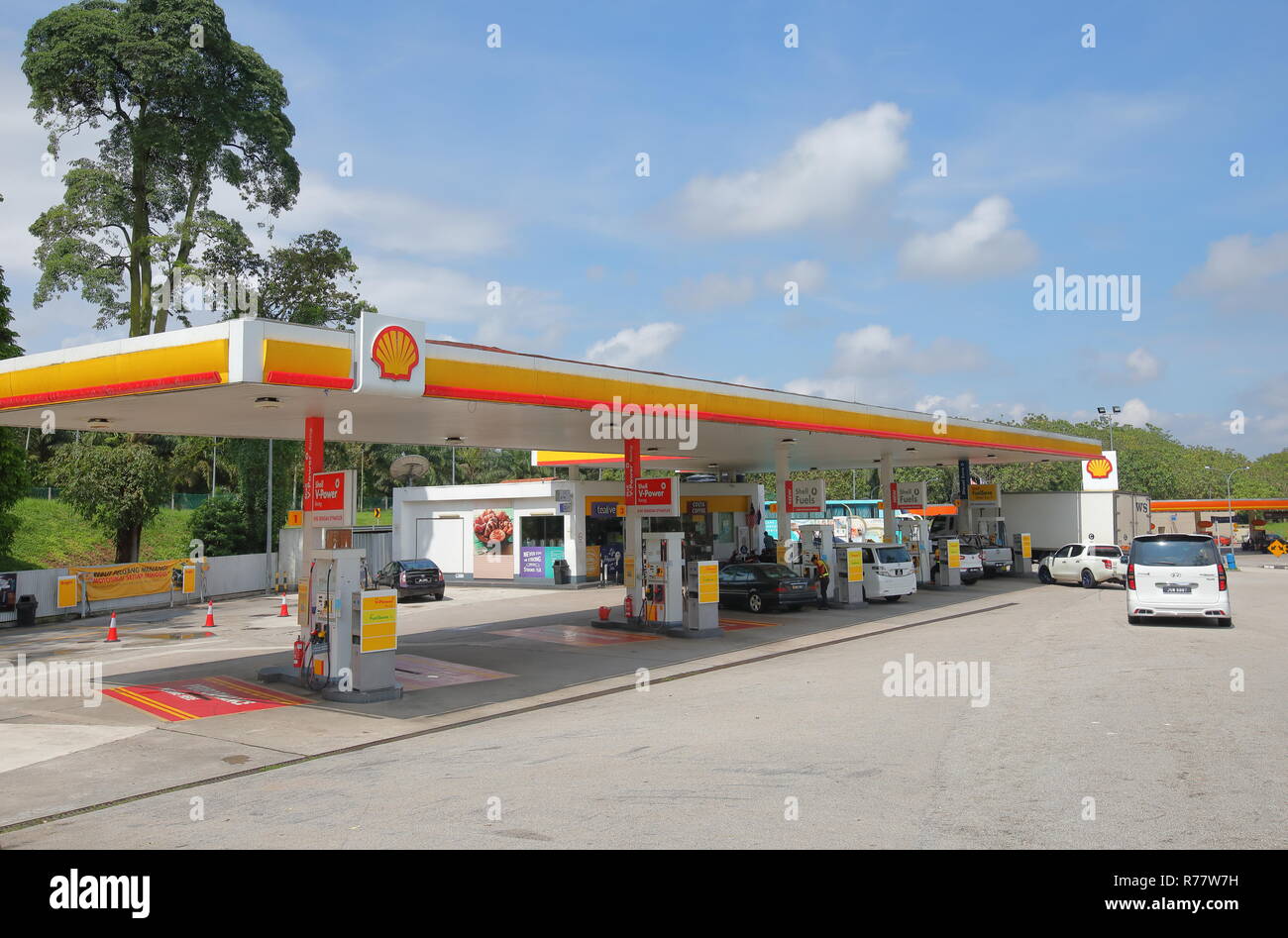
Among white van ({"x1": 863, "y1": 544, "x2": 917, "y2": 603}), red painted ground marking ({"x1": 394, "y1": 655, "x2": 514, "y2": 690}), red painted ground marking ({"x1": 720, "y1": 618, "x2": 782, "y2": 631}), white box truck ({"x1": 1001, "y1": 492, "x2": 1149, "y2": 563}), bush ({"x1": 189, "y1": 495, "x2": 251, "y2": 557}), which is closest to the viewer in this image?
red painted ground marking ({"x1": 394, "y1": 655, "x2": 514, "y2": 690})

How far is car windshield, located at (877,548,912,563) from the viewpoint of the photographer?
25.5 metres

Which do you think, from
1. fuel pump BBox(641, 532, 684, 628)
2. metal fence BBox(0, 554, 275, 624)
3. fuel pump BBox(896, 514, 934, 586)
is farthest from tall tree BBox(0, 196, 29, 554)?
fuel pump BBox(896, 514, 934, 586)

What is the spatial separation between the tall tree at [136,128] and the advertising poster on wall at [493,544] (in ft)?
46.7

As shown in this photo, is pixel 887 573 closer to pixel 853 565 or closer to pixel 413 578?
pixel 853 565

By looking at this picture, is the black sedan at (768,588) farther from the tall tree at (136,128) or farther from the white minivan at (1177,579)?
the tall tree at (136,128)

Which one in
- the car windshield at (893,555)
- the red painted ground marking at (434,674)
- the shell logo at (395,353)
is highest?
the shell logo at (395,353)

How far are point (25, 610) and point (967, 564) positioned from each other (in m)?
27.8

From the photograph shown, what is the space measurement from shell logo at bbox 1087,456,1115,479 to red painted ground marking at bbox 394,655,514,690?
29997mm

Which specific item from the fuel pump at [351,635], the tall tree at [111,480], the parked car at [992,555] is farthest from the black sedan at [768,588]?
the tall tree at [111,480]

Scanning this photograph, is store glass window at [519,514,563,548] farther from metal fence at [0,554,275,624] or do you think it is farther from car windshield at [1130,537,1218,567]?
car windshield at [1130,537,1218,567]

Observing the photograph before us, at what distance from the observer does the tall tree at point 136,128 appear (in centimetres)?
3394

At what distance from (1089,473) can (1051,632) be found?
22.2 m
